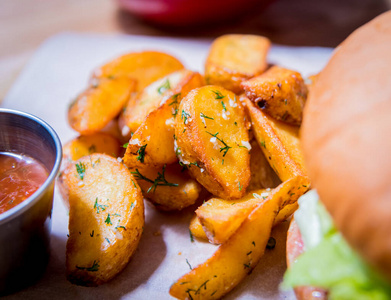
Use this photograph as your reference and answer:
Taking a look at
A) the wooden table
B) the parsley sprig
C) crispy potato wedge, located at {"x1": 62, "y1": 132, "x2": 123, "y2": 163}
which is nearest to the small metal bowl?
crispy potato wedge, located at {"x1": 62, "y1": 132, "x2": 123, "y2": 163}

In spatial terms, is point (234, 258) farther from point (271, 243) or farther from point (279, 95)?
point (279, 95)

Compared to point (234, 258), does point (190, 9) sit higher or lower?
higher

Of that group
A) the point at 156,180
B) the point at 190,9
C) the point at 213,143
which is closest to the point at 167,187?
the point at 156,180

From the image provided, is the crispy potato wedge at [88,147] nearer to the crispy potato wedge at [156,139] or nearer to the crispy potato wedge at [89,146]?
the crispy potato wedge at [89,146]

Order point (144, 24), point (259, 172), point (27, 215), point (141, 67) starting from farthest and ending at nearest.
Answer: point (144, 24)
point (141, 67)
point (259, 172)
point (27, 215)

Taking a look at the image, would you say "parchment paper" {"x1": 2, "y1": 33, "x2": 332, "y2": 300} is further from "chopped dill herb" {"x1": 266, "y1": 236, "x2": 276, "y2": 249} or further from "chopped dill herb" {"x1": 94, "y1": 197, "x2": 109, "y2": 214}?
"chopped dill herb" {"x1": 94, "y1": 197, "x2": 109, "y2": 214}

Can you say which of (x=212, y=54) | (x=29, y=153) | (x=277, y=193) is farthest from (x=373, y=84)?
(x=29, y=153)
